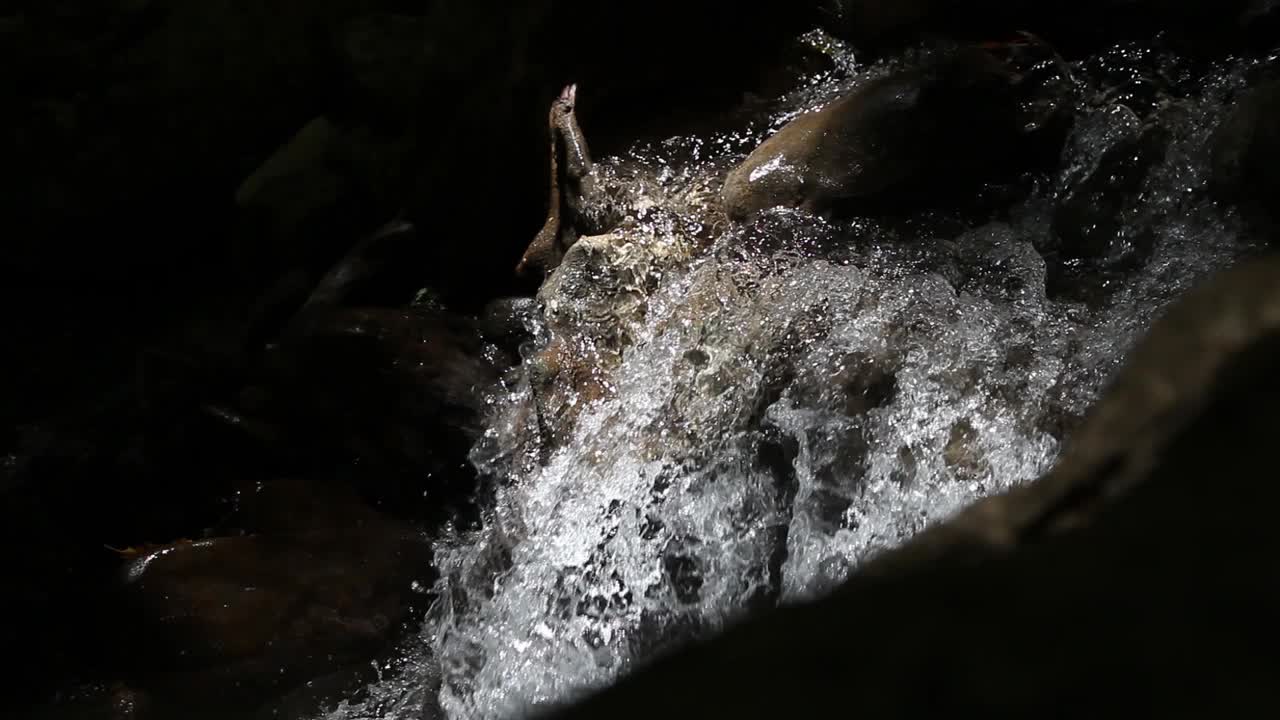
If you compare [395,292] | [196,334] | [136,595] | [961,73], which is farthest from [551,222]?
[196,334]

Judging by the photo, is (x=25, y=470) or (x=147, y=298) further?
(x=147, y=298)

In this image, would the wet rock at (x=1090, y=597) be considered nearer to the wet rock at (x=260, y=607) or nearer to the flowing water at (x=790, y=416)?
the flowing water at (x=790, y=416)

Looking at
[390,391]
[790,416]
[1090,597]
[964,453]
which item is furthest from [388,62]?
[1090,597]

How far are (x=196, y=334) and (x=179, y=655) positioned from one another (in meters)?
2.49

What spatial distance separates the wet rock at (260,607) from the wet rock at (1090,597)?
204cm

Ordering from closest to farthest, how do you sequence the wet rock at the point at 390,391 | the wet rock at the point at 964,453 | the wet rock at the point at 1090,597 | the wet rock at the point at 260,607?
the wet rock at the point at 1090,597, the wet rock at the point at 964,453, the wet rock at the point at 260,607, the wet rock at the point at 390,391

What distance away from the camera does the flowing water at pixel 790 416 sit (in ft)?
6.54

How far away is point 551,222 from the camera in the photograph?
3.12 metres

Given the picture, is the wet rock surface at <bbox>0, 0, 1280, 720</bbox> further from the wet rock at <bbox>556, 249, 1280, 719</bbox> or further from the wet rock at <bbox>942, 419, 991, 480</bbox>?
the wet rock at <bbox>556, 249, 1280, 719</bbox>

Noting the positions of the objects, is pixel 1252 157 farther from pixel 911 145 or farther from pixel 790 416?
pixel 790 416

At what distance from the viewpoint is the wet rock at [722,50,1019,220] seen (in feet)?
8.55

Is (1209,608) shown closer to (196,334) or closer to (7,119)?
(196,334)

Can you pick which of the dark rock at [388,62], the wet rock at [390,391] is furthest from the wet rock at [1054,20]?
the dark rock at [388,62]

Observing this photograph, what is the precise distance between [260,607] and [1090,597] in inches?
90.3
